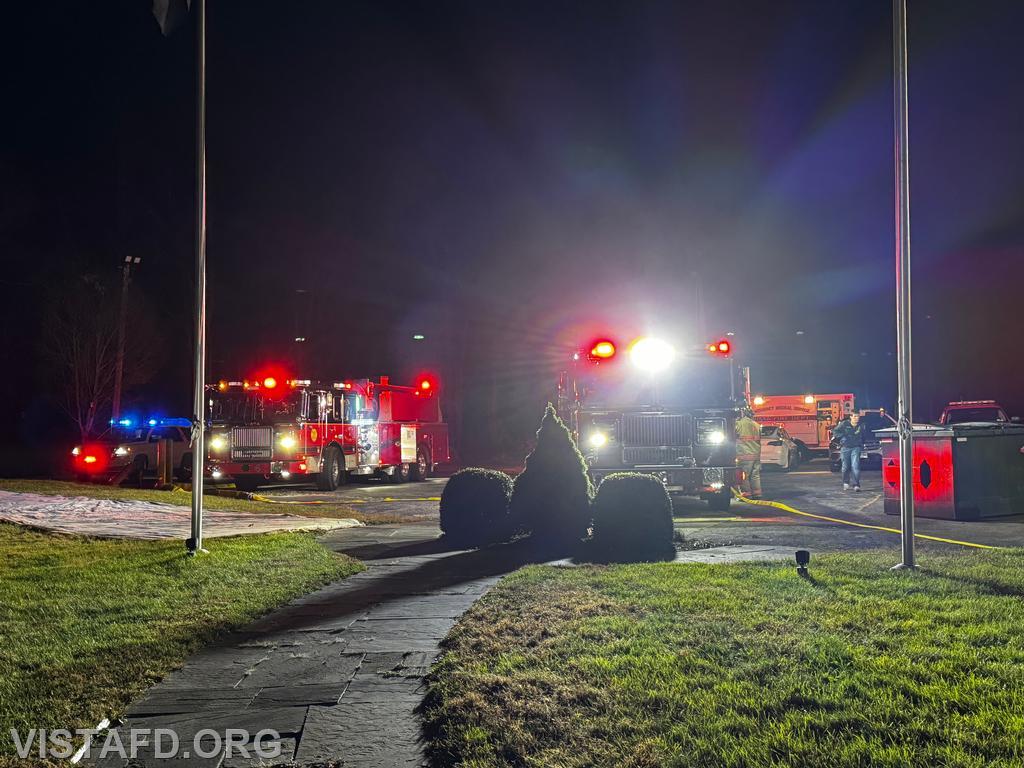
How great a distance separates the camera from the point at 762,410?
1344 inches

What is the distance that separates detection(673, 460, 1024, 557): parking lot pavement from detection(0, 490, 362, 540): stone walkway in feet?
18.7

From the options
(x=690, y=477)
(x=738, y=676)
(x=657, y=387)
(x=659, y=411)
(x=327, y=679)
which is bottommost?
(x=327, y=679)

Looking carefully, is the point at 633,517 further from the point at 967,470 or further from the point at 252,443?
the point at 252,443

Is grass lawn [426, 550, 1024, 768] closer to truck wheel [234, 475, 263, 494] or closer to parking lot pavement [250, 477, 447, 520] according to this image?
parking lot pavement [250, 477, 447, 520]

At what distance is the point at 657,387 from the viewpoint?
1520 centimetres

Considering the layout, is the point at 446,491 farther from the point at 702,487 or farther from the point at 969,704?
the point at 969,704

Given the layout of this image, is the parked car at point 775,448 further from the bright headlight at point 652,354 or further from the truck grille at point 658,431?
the truck grille at point 658,431

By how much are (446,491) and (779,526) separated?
4.95 metres

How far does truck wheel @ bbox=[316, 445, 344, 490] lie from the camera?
2236cm

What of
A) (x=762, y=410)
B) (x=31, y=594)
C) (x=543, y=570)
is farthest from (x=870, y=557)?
(x=762, y=410)

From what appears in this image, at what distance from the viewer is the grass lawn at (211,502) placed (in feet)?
50.2

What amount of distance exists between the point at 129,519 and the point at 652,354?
28.9 ft

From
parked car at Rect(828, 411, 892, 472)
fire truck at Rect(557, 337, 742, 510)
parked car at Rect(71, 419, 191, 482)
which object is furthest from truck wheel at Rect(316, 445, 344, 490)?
parked car at Rect(828, 411, 892, 472)

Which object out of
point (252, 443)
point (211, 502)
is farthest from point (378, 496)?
point (211, 502)
